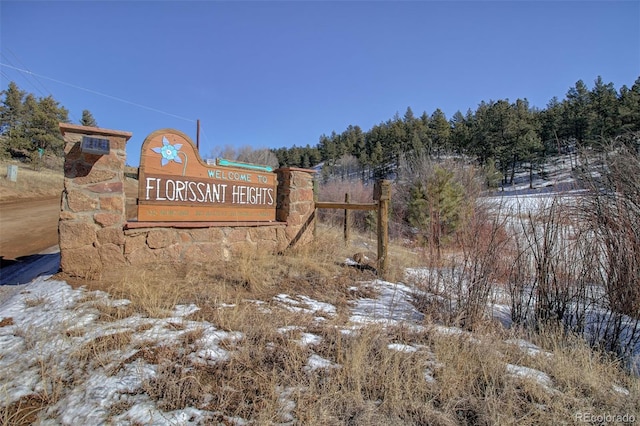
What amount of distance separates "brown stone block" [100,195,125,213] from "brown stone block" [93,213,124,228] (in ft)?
0.24

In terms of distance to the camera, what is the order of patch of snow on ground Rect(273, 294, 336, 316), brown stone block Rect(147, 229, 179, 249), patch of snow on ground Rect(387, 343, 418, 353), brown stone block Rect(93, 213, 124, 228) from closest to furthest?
patch of snow on ground Rect(387, 343, 418, 353) → patch of snow on ground Rect(273, 294, 336, 316) → brown stone block Rect(93, 213, 124, 228) → brown stone block Rect(147, 229, 179, 249)

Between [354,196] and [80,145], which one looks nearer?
[80,145]

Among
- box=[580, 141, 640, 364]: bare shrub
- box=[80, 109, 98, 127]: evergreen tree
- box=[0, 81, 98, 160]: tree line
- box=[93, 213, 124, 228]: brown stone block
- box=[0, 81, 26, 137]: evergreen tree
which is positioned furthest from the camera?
box=[80, 109, 98, 127]: evergreen tree

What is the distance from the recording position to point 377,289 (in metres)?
4.82

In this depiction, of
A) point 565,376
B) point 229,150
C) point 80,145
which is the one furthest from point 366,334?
point 229,150

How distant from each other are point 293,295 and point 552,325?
304cm

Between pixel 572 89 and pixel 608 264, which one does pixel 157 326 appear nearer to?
pixel 608 264

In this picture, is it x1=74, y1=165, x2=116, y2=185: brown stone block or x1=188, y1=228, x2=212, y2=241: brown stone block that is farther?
x1=188, y1=228, x2=212, y2=241: brown stone block

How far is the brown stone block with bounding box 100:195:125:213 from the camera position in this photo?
4055 mm

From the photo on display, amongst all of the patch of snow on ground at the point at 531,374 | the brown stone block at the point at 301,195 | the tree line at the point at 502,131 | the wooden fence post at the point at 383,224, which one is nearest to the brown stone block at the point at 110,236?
the brown stone block at the point at 301,195

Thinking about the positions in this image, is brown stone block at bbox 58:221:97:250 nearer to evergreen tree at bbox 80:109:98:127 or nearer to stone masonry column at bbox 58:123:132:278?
stone masonry column at bbox 58:123:132:278

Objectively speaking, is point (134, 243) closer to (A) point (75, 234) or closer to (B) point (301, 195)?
(A) point (75, 234)

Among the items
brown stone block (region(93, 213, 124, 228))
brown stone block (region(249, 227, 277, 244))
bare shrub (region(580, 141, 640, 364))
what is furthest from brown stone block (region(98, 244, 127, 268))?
bare shrub (region(580, 141, 640, 364))

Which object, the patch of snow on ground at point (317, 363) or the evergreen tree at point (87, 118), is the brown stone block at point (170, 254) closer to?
the patch of snow on ground at point (317, 363)
